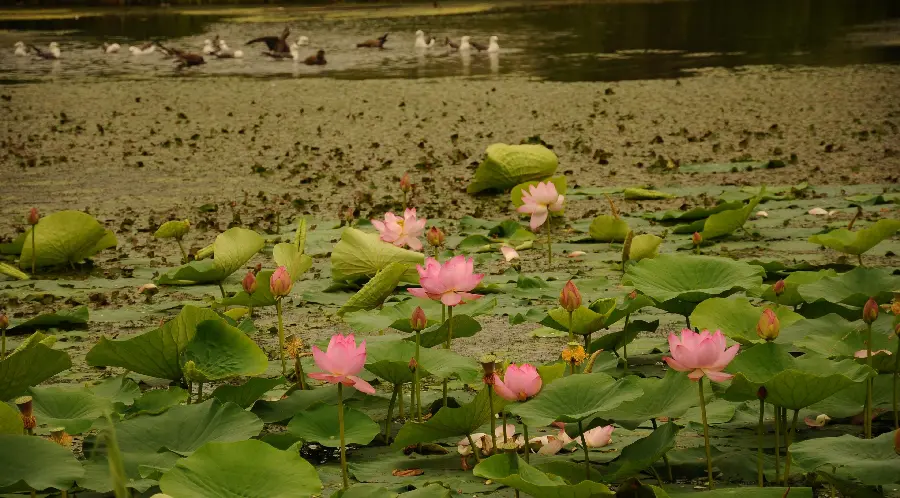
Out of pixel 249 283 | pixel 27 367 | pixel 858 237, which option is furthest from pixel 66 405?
pixel 858 237

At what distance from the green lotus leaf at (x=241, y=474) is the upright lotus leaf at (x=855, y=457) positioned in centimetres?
66

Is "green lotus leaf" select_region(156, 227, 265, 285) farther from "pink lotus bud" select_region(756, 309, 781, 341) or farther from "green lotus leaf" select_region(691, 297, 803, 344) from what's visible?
"pink lotus bud" select_region(756, 309, 781, 341)

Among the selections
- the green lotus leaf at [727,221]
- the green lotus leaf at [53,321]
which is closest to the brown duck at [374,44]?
the green lotus leaf at [727,221]

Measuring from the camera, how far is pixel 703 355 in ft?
5.09

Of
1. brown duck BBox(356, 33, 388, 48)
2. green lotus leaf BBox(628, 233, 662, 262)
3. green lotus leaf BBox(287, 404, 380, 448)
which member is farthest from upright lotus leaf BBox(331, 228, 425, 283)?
brown duck BBox(356, 33, 388, 48)

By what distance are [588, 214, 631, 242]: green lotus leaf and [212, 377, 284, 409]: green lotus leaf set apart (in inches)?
68.7

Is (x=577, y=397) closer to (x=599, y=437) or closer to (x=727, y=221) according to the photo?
(x=599, y=437)

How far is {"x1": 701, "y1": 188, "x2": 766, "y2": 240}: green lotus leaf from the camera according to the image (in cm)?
338

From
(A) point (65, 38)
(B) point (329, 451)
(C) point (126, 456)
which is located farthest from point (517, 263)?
(A) point (65, 38)

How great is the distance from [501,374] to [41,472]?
28.6 inches

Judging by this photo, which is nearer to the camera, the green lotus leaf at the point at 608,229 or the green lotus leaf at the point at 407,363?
the green lotus leaf at the point at 407,363

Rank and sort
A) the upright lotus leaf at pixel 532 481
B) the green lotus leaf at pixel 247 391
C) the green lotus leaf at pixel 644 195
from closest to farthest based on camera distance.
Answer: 1. the upright lotus leaf at pixel 532 481
2. the green lotus leaf at pixel 247 391
3. the green lotus leaf at pixel 644 195

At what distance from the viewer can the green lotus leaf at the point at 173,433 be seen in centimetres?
161

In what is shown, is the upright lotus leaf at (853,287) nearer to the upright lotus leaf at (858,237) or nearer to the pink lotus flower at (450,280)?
the upright lotus leaf at (858,237)
